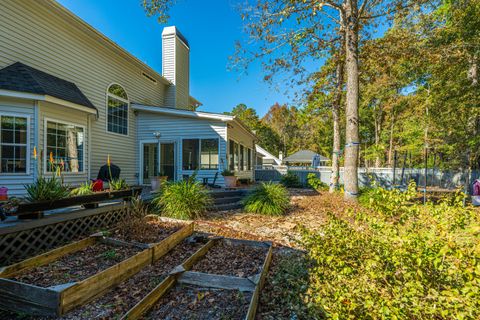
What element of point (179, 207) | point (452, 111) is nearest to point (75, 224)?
point (179, 207)

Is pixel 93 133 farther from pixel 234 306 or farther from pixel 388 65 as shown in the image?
pixel 388 65

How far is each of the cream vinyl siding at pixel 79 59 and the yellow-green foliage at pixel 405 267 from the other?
8.23 meters

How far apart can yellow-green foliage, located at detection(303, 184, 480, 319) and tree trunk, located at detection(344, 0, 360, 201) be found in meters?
4.43

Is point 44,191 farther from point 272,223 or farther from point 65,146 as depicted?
point 65,146

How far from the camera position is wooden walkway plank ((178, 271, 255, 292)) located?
2740mm

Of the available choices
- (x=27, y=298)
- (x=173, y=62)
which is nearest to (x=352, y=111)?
(x=27, y=298)

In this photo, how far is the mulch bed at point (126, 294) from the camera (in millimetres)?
2312

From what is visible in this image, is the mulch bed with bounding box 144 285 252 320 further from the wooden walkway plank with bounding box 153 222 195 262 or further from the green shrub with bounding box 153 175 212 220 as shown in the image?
the green shrub with bounding box 153 175 212 220

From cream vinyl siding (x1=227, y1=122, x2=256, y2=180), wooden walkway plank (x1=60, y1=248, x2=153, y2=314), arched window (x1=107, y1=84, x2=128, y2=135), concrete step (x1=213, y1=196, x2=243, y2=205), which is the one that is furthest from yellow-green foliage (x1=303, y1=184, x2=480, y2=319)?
arched window (x1=107, y1=84, x2=128, y2=135)

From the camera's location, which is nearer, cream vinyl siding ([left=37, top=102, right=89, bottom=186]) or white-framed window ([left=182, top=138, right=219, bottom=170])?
cream vinyl siding ([left=37, top=102, right=89, bottom=186])

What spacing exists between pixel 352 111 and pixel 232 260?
5.42m

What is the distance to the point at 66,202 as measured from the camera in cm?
395

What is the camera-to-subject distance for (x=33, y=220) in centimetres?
362

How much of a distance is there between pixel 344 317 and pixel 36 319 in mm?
2649
